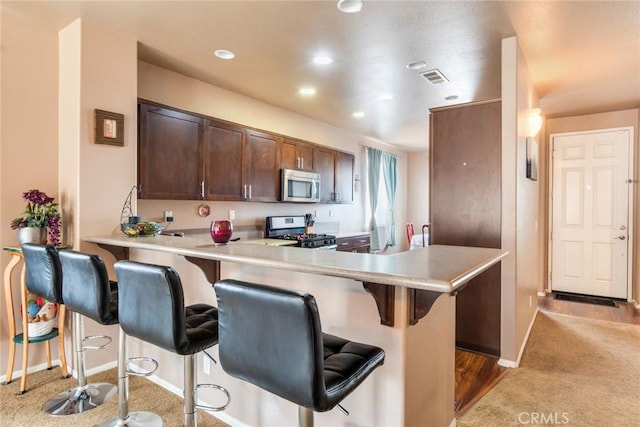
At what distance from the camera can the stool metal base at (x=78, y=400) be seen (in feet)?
7.09

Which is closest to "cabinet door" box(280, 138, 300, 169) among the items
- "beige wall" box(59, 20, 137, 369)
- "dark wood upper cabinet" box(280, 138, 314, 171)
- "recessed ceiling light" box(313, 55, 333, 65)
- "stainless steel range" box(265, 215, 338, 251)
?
"dark wood upper cabinet" box(280, 138, 314, 171)

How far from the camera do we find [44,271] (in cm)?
212

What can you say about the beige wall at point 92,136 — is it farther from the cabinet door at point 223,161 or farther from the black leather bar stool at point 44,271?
the cabinet door at point 223,161

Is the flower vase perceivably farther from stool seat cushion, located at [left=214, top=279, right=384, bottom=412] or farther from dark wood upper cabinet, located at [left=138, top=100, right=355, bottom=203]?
stool seat cushion, located at [left=214, top=279, right=384, bottom=412]

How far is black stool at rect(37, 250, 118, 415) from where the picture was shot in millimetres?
1804

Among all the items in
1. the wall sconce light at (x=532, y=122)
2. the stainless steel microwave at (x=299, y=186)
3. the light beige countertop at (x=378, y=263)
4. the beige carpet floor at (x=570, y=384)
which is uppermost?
the wall sconce light at (x=532, y=122)

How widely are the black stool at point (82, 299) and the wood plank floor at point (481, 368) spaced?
6.93 feet

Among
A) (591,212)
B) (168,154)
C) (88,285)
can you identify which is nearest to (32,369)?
(88,285)

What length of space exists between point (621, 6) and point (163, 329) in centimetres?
326

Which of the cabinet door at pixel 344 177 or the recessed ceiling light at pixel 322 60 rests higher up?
the recessed ceiling light at pixel 322 60

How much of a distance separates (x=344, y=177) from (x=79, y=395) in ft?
14.0

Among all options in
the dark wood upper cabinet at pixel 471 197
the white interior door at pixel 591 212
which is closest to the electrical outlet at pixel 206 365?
the dark wood upper cabinet at pixel 471 197

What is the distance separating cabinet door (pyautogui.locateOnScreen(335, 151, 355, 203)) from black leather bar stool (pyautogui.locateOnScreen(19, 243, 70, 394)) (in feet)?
12.6

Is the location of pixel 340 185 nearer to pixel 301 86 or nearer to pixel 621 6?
pixel 301 86
